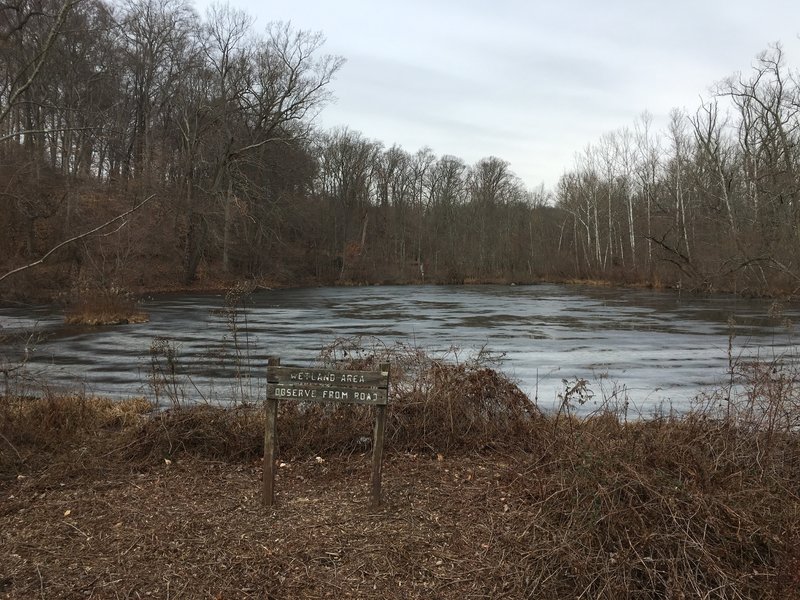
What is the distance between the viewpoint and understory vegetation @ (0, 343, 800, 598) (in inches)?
137

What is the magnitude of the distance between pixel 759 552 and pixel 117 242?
27.7 m

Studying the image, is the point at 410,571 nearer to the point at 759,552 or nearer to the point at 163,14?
the point at 759,552

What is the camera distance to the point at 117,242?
2712 centimetres

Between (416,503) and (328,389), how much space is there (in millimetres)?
1054

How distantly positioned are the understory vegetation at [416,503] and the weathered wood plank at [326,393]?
0.77 meters

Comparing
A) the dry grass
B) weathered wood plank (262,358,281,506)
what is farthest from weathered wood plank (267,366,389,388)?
A: the dry grass

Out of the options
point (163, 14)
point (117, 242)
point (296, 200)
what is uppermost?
point (163, 14)

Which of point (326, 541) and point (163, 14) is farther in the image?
point (163, 14)

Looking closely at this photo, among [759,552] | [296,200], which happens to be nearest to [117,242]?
[759,552]

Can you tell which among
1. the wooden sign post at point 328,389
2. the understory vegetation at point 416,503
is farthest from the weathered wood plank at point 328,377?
Answer: the understory vegetation at point 416,503

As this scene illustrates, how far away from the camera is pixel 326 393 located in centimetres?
453

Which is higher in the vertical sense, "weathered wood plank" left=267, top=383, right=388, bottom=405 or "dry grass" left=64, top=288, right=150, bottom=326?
"weathered wood plank" left=267, top=383, right=388, bottom=405

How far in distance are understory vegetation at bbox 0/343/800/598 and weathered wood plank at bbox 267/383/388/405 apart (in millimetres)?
766

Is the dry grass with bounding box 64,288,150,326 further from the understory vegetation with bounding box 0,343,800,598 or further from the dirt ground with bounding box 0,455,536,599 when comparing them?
the dirt ground with bounding box 0,455,536,599
